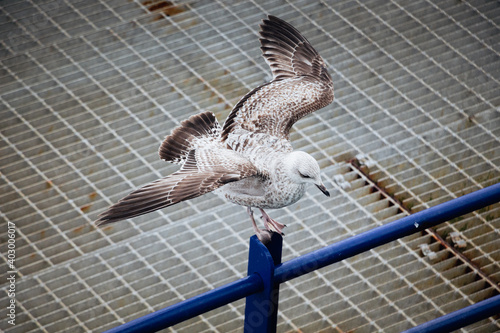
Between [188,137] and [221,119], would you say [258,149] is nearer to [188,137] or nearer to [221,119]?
[188,137]

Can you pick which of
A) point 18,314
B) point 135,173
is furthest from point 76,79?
point 18,314

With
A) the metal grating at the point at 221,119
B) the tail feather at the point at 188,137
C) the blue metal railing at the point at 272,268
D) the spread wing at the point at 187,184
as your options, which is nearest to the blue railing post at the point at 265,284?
the blue metal railing at the point at 272,268

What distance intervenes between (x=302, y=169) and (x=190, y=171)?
14.4 inches

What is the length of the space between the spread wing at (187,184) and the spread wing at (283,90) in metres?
0.20

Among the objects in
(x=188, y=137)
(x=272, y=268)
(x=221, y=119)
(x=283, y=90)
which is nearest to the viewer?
(x=272, y=268)

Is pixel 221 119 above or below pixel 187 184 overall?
above

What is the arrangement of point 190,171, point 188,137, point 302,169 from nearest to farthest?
point 302,169 → point 190,171 → point 188,137

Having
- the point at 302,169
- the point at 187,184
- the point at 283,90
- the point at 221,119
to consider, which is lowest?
the point at 187,184

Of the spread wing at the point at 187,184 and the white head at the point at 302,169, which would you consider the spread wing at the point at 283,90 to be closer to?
the spread wing at the point at 187,184

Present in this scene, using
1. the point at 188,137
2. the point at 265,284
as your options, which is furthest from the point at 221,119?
the point at 265,284

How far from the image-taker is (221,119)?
3293mm

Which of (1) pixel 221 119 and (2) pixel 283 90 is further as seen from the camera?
(1) pixel 221 119

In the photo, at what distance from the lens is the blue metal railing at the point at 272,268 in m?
1.33

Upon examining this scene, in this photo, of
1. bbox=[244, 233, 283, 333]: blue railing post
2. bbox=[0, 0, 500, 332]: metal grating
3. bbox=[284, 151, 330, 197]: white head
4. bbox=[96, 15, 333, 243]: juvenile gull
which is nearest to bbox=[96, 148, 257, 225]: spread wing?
bbox=[96, 15, 333, 243]: juvenile gull
